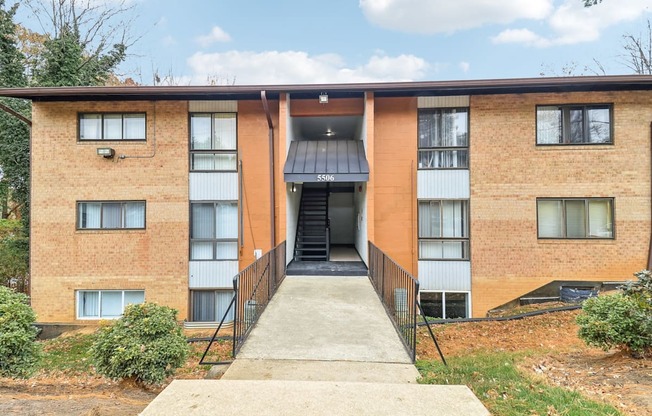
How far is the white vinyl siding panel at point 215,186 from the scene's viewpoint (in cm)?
1025

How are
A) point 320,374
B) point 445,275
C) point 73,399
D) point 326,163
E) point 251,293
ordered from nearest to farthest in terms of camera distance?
point 73,399, point 320,374, point 251,293, point 326,163, point 445,275

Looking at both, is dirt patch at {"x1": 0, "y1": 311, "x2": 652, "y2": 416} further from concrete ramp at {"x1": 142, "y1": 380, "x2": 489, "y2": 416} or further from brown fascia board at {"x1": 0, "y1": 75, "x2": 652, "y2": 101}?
brown fascia board at {"x1": 0, "y1": 75, "x2": 652, "y2": 101}

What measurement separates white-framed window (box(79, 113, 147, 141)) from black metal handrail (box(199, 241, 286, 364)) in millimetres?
6236

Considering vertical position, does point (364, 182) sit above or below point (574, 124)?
below

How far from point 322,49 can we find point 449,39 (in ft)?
28.9

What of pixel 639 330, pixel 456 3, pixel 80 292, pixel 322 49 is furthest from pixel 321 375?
pixel 322 49

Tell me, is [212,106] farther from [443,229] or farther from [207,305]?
[443,229]

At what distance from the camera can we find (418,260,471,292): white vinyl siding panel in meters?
9.86

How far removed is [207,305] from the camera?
10234 mm

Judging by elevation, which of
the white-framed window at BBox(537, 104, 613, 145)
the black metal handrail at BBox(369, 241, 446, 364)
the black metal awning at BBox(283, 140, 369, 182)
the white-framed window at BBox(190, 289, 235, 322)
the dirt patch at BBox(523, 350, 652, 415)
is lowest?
the white-framed window at BBox(190, 289, 235, 322)

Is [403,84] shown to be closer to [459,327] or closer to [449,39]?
[459,327]

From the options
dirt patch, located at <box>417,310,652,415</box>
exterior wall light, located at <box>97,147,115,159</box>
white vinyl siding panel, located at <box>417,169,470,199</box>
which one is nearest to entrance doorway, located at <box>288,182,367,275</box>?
dirt patch, located at <box>417,310,652,415</box>

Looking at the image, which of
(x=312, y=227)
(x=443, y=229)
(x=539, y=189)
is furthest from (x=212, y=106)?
(x=539, y=189)

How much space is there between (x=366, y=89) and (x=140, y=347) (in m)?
8.29
